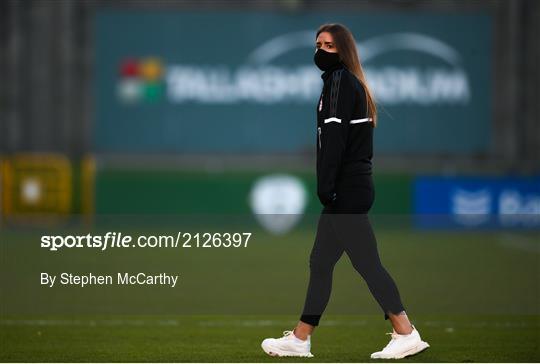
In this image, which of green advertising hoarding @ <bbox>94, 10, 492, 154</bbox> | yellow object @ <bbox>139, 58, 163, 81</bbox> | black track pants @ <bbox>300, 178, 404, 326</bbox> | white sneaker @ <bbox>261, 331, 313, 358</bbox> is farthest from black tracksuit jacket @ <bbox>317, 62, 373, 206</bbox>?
yellow object @ <bbox>139, 58, 163, 81</bbox>

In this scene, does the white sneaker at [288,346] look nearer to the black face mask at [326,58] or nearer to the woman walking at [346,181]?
the woman walking at [346,181]

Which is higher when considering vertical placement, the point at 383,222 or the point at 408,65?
the point at 408,65

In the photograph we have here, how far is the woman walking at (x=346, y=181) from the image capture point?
6480 millimetres

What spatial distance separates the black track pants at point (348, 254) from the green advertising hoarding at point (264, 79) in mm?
17168

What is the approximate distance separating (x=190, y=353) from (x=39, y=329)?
1627 millimetres

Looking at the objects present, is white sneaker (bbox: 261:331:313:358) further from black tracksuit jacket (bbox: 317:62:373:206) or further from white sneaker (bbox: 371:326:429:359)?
black tracksuit jacket (bbox: 317:62:373:206)

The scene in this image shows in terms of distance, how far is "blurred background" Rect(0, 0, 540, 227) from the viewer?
23.8 m

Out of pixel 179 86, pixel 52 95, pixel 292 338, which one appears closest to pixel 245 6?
pixel 179 86

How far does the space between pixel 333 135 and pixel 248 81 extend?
706 inches

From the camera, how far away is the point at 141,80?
24234 mm

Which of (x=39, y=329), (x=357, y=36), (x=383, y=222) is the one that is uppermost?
(x=357, y=36)

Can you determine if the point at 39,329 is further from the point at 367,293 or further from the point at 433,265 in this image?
the point at 433,265

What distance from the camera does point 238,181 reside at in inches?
799

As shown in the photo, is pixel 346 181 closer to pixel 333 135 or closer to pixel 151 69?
pixel 333 135
